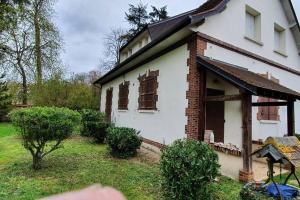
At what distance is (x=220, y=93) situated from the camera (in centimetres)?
857

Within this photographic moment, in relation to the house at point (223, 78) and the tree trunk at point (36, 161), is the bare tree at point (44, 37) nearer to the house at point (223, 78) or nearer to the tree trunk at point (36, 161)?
the house at point (223, 78)

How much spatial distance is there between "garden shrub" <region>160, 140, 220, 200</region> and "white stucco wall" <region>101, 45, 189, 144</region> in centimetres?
303

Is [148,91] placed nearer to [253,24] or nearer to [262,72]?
[262,72]

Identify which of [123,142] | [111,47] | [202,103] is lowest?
[123,142]

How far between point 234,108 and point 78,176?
5.39 metres

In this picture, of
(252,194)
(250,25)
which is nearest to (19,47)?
(250,25)

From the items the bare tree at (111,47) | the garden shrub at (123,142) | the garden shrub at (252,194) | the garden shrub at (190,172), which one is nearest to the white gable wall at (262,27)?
the garden shrub at (123,142)

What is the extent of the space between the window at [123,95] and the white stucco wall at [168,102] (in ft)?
4.83

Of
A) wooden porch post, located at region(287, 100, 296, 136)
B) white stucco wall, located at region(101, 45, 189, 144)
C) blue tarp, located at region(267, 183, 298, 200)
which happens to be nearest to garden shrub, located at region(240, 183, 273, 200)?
blue tarp, located at region(267, 183, 298, 200)

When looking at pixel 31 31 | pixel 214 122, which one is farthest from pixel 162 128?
pixel 31 31

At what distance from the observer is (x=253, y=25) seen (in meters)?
10.2

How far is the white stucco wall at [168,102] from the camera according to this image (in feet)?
26.8

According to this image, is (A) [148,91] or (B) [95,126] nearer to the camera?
(A) [148,91]

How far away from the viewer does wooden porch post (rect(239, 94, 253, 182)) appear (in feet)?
19.8
